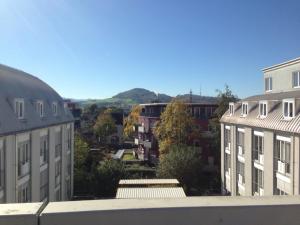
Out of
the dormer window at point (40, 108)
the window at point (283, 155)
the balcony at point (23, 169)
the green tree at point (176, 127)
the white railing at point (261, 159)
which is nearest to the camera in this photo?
the window at point (283, 155)

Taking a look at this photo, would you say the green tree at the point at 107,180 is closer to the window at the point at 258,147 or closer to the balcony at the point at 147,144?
the window at the point at 258,147

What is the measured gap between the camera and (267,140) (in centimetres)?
→ 2336

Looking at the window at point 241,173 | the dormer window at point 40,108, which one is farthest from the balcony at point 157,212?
the window at point 241,173

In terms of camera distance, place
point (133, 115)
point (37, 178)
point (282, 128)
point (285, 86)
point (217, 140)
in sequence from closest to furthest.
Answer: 1. point (282, 128)
2. point (37, 178)
3. point (285, 86)
4. point (217, 140)
5. point (133, 115)

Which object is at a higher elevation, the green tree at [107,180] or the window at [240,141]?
the window at [240,141]

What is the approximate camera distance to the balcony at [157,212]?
280 centimetres

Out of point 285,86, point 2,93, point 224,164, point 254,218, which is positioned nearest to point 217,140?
point 224,164

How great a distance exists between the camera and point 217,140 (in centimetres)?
4831

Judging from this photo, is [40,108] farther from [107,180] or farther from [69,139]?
[107,180]

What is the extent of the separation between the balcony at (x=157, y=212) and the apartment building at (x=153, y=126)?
47739mm

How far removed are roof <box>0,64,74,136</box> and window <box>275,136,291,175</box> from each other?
15100mm

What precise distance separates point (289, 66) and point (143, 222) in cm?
2841

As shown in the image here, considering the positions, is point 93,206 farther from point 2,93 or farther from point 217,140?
point 217,140

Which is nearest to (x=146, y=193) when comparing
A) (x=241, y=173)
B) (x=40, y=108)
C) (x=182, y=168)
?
(x=40, y=108)
